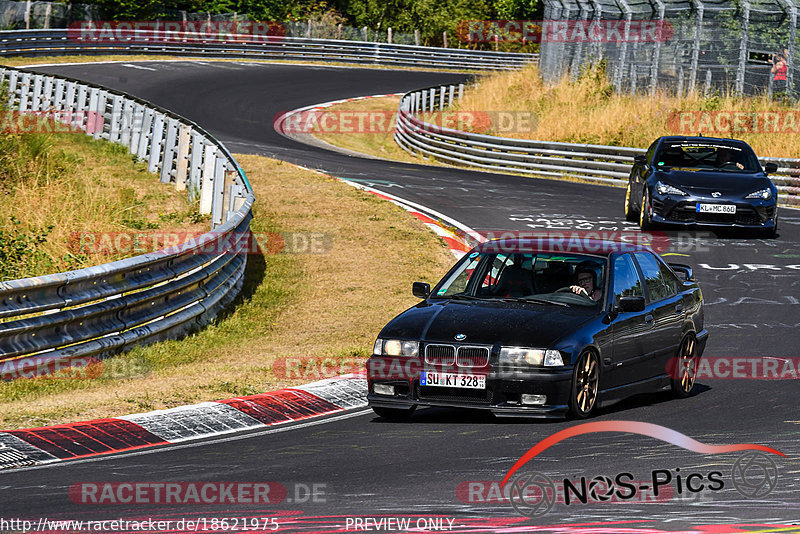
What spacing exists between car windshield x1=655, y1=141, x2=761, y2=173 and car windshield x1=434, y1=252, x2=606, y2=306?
36.5ft

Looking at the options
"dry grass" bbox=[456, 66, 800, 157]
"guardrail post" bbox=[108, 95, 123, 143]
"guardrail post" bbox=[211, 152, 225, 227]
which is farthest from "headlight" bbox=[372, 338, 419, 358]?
"dry grass" bbox=[456, 66, 800, 157]

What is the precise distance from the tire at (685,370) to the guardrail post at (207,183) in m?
10.8

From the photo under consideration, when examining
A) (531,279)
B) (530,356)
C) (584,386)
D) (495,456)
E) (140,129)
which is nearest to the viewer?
(495,456)

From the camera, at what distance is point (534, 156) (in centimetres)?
3036

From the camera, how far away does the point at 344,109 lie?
148 feet

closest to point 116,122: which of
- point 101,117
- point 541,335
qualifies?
point 101,117

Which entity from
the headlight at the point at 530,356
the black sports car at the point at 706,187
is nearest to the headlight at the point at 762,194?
the black sports car at the point at 706,187

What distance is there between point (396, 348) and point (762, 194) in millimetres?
12543

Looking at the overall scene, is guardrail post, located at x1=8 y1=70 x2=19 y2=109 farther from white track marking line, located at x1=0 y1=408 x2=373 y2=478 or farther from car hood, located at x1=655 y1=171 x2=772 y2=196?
white track marking line, located at x1=0 y1=408 x2=373 y2=478

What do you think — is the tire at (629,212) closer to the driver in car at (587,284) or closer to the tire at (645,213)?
the tire at (645,213)

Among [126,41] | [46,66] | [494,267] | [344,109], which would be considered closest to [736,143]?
[494,267]

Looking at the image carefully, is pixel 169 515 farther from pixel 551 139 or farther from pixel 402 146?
pixel 402 146

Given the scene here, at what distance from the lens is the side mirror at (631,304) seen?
A: 9.66 metres

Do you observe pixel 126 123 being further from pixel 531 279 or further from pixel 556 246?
pixel 531 279
